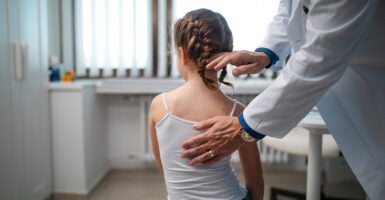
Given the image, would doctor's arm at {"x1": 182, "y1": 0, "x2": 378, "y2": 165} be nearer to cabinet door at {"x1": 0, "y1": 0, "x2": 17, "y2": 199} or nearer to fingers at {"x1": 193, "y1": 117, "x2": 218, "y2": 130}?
fingers at {"x1": 193, "y1": 117, "x2": 218, "y2": 130}

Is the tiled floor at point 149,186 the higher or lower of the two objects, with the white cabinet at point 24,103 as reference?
lower

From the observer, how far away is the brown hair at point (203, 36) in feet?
2.67

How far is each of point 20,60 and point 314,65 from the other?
5.44ft

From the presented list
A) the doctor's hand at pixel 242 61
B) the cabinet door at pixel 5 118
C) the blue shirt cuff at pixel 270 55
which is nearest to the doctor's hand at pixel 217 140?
the doctor's hand at pixel 242 61

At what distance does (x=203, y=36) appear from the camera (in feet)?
2.65

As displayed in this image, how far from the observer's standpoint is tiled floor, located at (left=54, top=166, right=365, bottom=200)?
2.13m

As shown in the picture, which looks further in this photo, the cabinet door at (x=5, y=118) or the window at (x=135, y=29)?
the window at (x=135, y=29)

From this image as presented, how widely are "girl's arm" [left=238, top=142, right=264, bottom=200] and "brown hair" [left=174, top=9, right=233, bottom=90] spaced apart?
0.25 m

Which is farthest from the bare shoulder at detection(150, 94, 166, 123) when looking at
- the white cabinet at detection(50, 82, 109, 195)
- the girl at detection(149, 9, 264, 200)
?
the white cabinet at detection(50, 82, 109, 195)

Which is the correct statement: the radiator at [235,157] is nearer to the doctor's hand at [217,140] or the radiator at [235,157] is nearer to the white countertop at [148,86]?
the white countertop at [148,86]

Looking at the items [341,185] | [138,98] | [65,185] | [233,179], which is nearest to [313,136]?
[233,179]

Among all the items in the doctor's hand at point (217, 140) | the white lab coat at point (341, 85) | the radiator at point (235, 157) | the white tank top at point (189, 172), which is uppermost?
the white lab coat at point (341, 85)

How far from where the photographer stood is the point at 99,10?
247cm

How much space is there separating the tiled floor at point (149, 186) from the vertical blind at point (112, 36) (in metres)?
0.93
